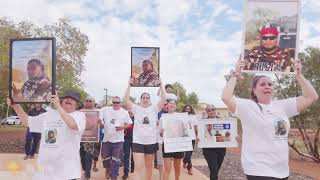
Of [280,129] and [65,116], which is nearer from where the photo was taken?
[280,129]

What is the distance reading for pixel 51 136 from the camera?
5645 millimetres

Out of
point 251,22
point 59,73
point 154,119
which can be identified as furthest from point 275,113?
point 59,73

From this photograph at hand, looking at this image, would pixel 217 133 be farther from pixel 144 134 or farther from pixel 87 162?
pixel 87 162

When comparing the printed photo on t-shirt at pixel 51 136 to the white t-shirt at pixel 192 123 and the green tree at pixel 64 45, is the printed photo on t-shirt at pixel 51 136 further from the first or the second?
the green tree at pixel 64 45

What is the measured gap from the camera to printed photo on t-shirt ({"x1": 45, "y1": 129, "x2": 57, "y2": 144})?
5.63 m

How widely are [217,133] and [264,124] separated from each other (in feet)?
17.2

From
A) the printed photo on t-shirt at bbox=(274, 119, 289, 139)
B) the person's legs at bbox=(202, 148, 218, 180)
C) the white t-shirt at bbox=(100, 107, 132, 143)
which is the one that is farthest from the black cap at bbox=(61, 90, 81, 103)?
the white t-shirt at bbox=(100, 107, 132, 143)

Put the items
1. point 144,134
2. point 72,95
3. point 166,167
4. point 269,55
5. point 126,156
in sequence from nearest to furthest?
point 269,55, point 72,95, point 144,134, point 166,167, point 126,156

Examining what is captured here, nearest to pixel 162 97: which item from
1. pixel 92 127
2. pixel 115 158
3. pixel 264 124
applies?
pixel 115 158

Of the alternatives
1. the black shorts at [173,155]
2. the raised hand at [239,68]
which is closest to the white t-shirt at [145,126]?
the black shorts at [173,155]

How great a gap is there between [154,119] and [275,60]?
14.6 feet

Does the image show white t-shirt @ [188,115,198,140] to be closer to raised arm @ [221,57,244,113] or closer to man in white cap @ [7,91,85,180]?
man in white cap @ [7,91,85,180]

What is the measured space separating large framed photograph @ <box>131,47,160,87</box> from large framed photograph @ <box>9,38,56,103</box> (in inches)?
119

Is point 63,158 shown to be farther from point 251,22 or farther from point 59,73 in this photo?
point 59,73
